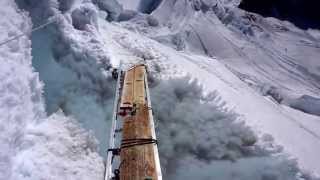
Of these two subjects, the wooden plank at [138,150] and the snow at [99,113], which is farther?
the snow at [99,113]

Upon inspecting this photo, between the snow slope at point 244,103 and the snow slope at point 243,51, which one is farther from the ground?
the snow slope at point 243,51

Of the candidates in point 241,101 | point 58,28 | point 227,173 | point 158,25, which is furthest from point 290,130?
point 158,25

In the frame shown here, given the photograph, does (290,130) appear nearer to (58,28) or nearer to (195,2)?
(58,28)

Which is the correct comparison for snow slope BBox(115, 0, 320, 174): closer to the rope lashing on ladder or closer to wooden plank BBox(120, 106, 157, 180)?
wooden plank BBox(120, 106, 157, 180)

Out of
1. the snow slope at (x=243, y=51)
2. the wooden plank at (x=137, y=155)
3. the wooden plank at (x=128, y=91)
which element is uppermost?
the snow slope at (x=243, y=51)

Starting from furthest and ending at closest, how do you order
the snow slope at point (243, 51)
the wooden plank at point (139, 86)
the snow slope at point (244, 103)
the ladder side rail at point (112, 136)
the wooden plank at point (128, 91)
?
the snow slope at point (243, 51)
the snow slope at point (244, 103)
the wooden plank at point (139, 86)
the wooden plank at point (128, 91)
the ladder side rail at point (112, 136)

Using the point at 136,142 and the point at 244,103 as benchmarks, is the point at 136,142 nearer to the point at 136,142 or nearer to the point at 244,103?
the point at 136,142

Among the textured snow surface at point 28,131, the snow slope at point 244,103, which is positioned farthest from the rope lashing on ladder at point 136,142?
the snow slope at point 244,103

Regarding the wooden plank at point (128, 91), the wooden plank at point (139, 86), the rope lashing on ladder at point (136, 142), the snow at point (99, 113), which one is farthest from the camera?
the wooden plank at point (139, 86)

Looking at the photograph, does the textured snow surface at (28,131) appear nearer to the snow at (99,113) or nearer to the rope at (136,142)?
the snow at (99,113)
